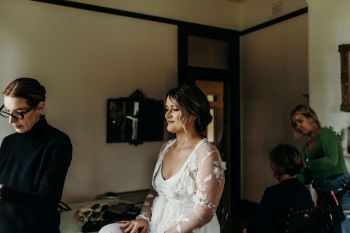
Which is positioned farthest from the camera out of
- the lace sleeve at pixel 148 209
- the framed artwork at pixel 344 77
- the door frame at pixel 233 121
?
the door frame at pixel 233 121

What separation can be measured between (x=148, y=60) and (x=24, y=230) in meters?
2.81

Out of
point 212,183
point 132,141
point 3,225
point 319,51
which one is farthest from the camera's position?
point 132,141

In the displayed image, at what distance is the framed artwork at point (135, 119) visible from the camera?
3.72 m

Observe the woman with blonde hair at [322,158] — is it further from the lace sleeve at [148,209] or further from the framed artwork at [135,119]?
the framed artwork at [135,119]

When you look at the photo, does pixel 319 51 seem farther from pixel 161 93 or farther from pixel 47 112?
pixel 47 112

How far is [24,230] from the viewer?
147 cm

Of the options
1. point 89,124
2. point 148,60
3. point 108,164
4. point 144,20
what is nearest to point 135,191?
point 108,164

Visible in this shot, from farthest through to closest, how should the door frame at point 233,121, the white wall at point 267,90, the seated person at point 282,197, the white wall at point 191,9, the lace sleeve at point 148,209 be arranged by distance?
the door frame at point 233,121, the white wall at point 267,90, the white wall at point 191,9, the seated person at point 282,197, the lace sleeve at point 148,209

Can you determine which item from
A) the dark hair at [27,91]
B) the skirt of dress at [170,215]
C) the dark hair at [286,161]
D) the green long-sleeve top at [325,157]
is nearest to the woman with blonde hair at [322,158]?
the green long-sleeve top at [325,157]

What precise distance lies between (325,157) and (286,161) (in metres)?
0.46

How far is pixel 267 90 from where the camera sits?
4.41 m

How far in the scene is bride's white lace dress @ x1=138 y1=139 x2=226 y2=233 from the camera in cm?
138

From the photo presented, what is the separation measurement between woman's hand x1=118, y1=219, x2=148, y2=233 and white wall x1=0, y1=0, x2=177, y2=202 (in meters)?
2.18

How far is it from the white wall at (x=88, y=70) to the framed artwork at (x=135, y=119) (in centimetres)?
7
